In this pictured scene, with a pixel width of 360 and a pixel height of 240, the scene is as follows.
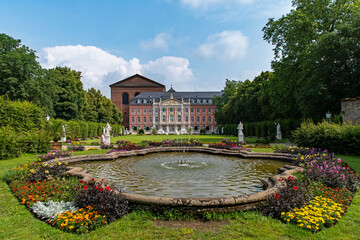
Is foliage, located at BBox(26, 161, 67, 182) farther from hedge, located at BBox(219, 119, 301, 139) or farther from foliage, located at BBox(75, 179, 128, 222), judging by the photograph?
hedge, located at BBox(219, 119, 301, 139)

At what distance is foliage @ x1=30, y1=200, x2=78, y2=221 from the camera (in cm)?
361

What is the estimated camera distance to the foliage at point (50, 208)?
11.8ft

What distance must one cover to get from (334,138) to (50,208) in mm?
11044

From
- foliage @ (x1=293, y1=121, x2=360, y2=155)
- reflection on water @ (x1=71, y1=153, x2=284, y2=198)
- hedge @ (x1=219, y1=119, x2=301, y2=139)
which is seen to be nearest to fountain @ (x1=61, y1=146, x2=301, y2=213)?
reflection on water @ (x1=71, y1=153, x2=284, y2=198)

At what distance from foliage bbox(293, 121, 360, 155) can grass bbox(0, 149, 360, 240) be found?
7.13m

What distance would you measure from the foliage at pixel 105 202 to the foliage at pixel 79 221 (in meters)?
0.11

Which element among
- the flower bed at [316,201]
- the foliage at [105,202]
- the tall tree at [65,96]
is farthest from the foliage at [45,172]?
the tall tree at [65,96]

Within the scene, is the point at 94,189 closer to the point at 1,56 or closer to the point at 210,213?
the point at 210,213

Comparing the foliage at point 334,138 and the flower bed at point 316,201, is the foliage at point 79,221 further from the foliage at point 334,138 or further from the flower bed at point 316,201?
the foliage at point 334,138

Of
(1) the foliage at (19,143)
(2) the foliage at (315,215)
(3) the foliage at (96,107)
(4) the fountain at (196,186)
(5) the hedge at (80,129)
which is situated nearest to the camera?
(2) the foliage at (315,215)

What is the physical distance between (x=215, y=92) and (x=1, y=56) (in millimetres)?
59868

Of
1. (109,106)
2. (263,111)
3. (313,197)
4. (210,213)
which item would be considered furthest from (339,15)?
(109,106)

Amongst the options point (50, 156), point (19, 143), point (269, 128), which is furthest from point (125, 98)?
point (50, 156)

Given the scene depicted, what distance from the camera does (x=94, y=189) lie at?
3902mm
